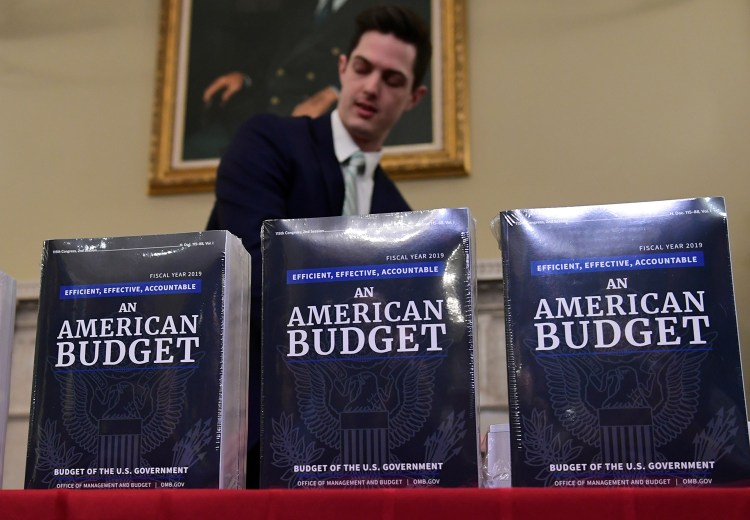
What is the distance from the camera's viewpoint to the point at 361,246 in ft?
3.51

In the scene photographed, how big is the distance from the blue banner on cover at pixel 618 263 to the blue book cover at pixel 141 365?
0.36m

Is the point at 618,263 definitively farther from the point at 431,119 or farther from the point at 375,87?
the point at 431,119

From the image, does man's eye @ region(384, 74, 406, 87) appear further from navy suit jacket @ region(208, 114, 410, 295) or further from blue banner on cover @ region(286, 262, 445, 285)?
blue banner on cover @ region(286, 262, 445, 285)

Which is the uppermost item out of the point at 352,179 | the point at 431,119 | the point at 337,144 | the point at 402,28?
the point at 402,28

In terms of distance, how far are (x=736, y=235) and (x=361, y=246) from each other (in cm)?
223

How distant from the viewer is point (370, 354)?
104 centimetres

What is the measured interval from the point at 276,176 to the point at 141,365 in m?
1.42

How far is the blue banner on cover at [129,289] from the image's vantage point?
3.58 ft

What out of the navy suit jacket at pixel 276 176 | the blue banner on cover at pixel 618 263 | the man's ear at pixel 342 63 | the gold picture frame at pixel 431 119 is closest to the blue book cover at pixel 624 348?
the blue banner on cover at pixel 618 263

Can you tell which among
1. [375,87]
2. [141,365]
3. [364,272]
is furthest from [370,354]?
[375,87]

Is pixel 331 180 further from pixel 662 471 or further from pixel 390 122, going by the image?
pixel 662 471

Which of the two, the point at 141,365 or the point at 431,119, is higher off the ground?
the point at 431,119

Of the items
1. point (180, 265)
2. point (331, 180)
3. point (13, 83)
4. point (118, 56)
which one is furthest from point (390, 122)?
point (180, 265)

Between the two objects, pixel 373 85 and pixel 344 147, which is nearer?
pixel 344 147
